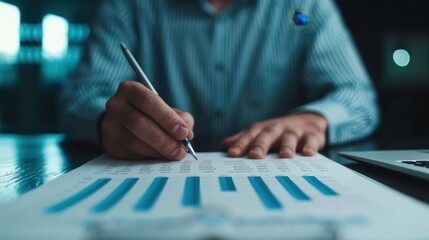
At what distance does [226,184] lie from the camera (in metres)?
0.31

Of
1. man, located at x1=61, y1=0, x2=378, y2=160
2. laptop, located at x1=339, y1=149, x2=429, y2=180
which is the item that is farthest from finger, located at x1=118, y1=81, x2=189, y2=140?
man, located at x1=61, y1=0, x2=378, y2=160

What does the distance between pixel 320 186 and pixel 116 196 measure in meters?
0.18

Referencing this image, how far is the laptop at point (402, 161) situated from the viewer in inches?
12.8

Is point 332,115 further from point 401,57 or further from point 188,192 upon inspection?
point 401,57

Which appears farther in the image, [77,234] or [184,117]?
[184,117]

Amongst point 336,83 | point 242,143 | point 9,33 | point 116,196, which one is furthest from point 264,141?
point 9,33

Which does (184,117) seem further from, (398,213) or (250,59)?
(250,59)

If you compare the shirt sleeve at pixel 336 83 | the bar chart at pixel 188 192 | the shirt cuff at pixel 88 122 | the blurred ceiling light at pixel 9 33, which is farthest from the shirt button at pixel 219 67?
the blurred ceiling light at pixel 9 33

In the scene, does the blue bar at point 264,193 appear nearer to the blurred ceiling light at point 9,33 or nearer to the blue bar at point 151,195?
the blue bar at point 151,195

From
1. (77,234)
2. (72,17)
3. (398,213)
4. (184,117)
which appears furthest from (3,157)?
(72,17)

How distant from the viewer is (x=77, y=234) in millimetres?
196

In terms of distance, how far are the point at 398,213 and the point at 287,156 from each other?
0.72 ft

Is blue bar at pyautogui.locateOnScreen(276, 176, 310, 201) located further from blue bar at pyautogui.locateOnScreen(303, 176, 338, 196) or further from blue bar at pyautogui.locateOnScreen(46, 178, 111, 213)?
blue bar at pyautogui.locateOnScreen(46, 178, 111, 213)

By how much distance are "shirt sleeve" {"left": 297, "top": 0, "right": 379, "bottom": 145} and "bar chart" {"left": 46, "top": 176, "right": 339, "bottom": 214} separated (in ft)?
1.11
